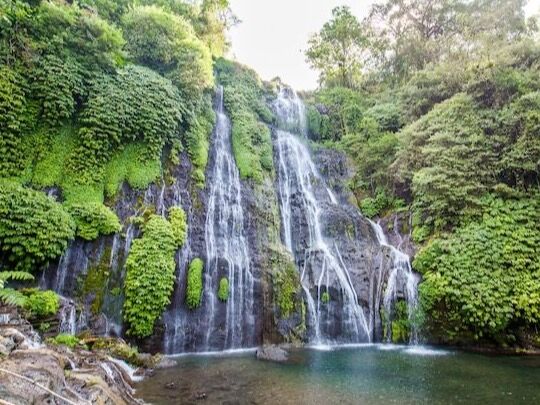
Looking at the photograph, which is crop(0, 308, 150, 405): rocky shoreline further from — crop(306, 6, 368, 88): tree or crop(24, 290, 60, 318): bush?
crop(306, 6, 368, 88): tree

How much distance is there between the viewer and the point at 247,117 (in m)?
18.6

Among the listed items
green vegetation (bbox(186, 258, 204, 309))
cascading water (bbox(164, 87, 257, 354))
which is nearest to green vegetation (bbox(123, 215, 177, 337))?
cascading water (bbox(164, 87, 257, 354))

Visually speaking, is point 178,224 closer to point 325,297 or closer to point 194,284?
point 194,284

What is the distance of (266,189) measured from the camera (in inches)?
624

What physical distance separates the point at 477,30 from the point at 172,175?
A: 750 inches

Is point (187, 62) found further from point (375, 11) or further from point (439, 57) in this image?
point (375, 11)

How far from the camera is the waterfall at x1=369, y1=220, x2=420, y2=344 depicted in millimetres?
12086

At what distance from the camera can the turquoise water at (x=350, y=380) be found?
252 inches

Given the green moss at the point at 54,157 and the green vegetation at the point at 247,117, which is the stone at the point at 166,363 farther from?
the green vegetation at the point at 247,117

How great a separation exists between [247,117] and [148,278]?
10.7 m

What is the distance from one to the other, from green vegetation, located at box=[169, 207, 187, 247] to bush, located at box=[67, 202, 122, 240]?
170 cm

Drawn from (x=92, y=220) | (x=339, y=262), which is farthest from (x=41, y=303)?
(x=339, y=262)

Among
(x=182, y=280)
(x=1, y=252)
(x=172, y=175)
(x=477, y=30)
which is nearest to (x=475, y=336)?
(x=182, y=280)

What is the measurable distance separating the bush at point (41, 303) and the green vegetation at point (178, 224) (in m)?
3.89
